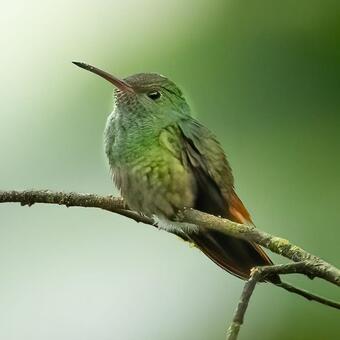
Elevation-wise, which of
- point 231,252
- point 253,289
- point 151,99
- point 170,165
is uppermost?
point 151,99

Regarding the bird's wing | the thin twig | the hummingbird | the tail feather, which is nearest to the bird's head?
the hummingbird

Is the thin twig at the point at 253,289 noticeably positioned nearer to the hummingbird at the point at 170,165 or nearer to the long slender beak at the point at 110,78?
the hummingbird at the point at 170,165

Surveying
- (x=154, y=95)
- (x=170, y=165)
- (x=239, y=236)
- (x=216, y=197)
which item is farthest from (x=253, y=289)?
(x=154, y=95)

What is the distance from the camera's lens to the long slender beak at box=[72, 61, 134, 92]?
4.54ft

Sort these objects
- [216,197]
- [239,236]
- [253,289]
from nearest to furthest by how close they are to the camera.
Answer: [253,289] → [239,236] → [216,197]

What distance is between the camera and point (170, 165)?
155 centimetres

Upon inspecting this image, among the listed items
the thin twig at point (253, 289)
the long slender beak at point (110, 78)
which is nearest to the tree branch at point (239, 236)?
the thin twig at point (253, 289)

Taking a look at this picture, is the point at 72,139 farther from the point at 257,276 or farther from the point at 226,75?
the point at 257,276

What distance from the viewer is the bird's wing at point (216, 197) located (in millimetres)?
1407

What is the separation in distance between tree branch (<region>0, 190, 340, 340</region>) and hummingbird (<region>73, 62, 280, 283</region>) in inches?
1.1

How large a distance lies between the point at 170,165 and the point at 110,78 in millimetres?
158

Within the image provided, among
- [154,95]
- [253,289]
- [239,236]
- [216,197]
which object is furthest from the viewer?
[154,95]

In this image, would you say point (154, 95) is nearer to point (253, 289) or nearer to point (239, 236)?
point (239, 236)

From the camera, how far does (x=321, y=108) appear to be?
1.46m
